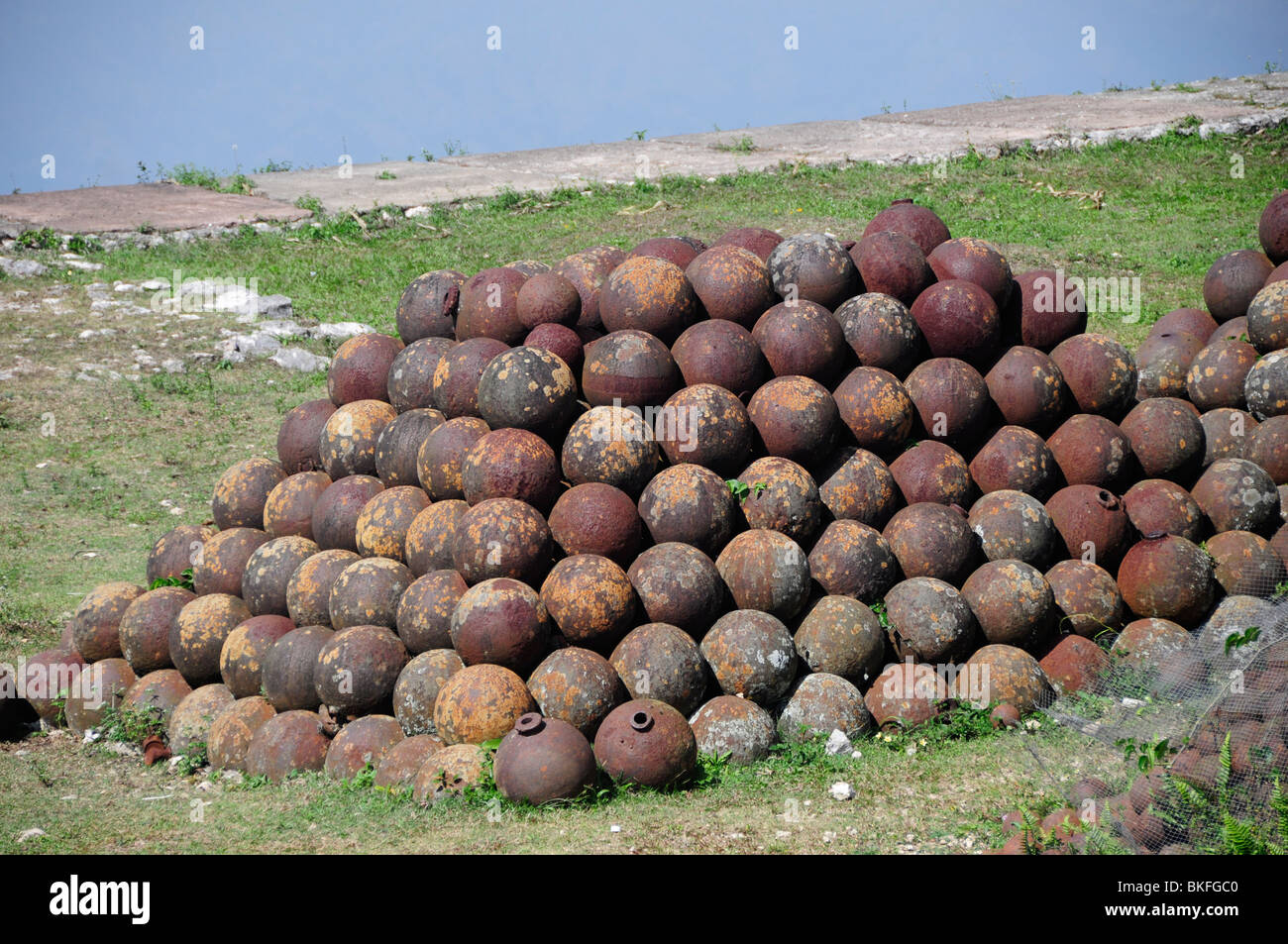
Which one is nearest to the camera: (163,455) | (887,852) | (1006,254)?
(887,852)

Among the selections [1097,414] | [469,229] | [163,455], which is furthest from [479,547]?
[469,229]

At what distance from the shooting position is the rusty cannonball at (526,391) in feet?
26.0

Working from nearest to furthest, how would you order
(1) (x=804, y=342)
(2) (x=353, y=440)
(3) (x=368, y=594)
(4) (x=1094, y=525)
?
1. (3) (x=368, y=594)
2. (4) (x=1094, y=525)
3. (1) (x=804, y=342)
4. (2) (x=353, y=440)

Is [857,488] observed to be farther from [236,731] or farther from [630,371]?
[236,731]

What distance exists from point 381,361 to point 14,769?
4105mm

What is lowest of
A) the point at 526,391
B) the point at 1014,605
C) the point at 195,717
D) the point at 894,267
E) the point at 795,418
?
the point at 195,717

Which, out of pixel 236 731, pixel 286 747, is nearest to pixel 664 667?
pixel 286 747

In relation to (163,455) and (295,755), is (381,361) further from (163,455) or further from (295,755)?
(163,455)

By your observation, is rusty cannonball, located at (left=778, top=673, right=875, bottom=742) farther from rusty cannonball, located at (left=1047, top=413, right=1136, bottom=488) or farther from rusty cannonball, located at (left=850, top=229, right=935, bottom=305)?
rusty cannonball, located at (left=850, top=229, right=935, bottom=305)

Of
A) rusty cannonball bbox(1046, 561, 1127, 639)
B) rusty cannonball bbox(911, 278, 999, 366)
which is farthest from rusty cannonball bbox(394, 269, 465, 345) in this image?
rusty cannonball bbox(1046, 561, 1127, 639)

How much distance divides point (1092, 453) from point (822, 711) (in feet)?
10.7

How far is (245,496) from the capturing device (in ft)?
30.8

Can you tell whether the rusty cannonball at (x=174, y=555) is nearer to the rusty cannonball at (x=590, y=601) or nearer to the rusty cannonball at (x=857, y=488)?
the rusty cannonball at (x=590, y=601)
